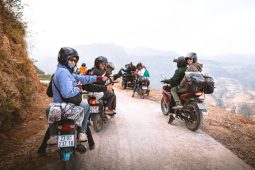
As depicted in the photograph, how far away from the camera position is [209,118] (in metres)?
11.0

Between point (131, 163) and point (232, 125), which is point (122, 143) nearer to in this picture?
point (131, 163)

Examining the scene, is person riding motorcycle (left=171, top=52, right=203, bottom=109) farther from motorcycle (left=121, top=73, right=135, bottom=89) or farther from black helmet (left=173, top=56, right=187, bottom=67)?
motorcycle (left=121, top=73, right=135, bottom=89)

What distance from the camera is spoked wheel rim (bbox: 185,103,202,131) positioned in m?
8.55

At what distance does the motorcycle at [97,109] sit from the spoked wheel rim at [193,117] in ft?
8.65

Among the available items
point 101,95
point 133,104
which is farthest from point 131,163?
point 133,104

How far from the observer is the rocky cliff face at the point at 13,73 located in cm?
786

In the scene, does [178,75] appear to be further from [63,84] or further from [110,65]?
[63,84]

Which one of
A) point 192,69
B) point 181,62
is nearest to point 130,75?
point 181,62

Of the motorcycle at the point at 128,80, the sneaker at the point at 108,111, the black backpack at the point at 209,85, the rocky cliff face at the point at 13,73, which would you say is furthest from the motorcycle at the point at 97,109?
the motorcycle at the point at 128,80

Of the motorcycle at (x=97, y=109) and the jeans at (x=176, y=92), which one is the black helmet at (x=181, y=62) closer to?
the jeans at (x=176, y=92)

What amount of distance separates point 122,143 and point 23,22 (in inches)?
292

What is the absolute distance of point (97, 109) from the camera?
799 cm

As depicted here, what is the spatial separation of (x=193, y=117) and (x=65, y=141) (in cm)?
487

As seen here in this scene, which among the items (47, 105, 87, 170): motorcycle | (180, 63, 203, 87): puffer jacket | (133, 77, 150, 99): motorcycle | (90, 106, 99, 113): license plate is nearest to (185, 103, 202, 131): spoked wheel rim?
(180, 63, 203, 87): puffer jacket
